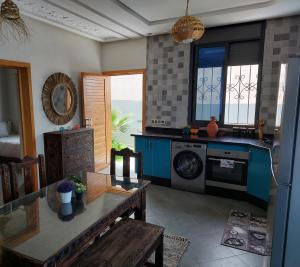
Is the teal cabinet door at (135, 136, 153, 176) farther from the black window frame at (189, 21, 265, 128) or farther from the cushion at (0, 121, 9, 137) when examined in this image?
the cushion at (0, 121, 9, 137)

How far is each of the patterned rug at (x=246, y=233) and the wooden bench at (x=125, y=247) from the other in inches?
39.3

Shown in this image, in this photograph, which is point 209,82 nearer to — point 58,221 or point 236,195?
point 236,195

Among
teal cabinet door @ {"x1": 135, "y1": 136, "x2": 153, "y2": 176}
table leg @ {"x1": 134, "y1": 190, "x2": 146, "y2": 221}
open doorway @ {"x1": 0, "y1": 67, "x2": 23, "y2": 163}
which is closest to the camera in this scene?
table leg @ {"x1": 134, "y1": 190, "x2": 146, "y2": 221}

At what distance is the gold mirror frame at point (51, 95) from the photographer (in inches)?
145

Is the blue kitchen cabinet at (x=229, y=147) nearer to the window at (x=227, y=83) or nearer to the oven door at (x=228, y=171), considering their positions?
the oven door at (x=228, y=171)

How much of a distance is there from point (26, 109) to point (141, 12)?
2.21 meters

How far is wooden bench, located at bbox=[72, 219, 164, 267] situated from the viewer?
1.42 meters

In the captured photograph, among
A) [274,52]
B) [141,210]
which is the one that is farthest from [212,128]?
[141,210]

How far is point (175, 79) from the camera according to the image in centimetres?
416

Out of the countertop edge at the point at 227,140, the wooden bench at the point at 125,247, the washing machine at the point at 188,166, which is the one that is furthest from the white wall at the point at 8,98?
the wooden bench at the point at 125,247

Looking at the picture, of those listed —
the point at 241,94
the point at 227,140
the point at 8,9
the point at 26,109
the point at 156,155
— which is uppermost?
the point at 8,9

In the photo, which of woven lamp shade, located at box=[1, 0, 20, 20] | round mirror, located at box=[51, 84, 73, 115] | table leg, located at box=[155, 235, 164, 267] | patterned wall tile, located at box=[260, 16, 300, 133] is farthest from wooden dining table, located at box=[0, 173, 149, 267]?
patterned wall tile, located at box=[260, 16, 300, 133]

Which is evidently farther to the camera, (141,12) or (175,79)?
(175,79)

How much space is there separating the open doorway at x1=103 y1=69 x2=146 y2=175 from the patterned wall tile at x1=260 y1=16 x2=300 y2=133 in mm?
3632
